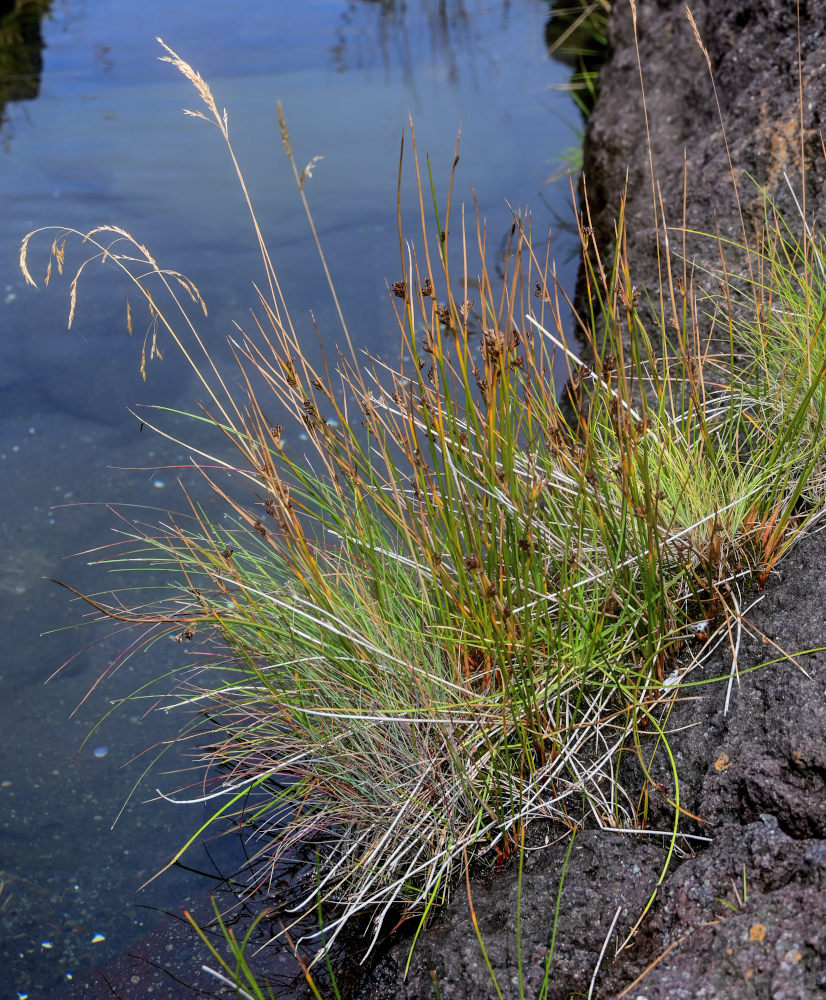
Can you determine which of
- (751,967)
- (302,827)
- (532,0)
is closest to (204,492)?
(302,827)

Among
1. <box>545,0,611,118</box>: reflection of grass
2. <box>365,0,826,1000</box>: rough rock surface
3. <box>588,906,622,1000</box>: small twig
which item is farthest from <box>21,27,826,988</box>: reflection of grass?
<box>545,0,611,118</box>: reflection of grass

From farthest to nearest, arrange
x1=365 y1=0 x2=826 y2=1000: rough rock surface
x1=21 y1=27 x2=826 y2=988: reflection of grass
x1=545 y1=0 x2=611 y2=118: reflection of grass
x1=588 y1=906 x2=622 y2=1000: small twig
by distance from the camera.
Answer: x1=545 y1=0 x2=611 y2=118: reflection of grass < x1=21 y1=27 x2=826 y2=988: reflection of grass < x1=588 y1=906 x2=622 y2=1000: small twig < x1=365 y1=0 x2=826 y2=1000: rough rock surface

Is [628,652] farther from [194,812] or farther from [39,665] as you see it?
[39,665]

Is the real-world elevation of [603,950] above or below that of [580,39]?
below

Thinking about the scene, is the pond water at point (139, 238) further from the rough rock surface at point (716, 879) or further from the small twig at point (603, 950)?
the small twig at point (603, 950)

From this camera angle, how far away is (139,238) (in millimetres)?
4156

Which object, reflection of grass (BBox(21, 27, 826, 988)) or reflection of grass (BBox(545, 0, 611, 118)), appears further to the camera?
reflection of grass (BBox(545, 0, 611, 118))

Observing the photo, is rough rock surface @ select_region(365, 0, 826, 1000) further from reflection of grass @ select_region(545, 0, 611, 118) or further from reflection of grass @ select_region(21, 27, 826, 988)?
reflection of grass @ select_region(545, 0, 611, 118)

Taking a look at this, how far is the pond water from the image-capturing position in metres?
2.00

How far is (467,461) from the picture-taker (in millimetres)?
1533

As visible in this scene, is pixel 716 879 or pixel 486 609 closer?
pixel 716 879

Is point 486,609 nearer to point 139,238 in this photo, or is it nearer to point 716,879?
point 716,879

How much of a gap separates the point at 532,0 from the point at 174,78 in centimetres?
316

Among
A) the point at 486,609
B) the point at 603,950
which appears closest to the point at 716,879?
the point at 603,950
